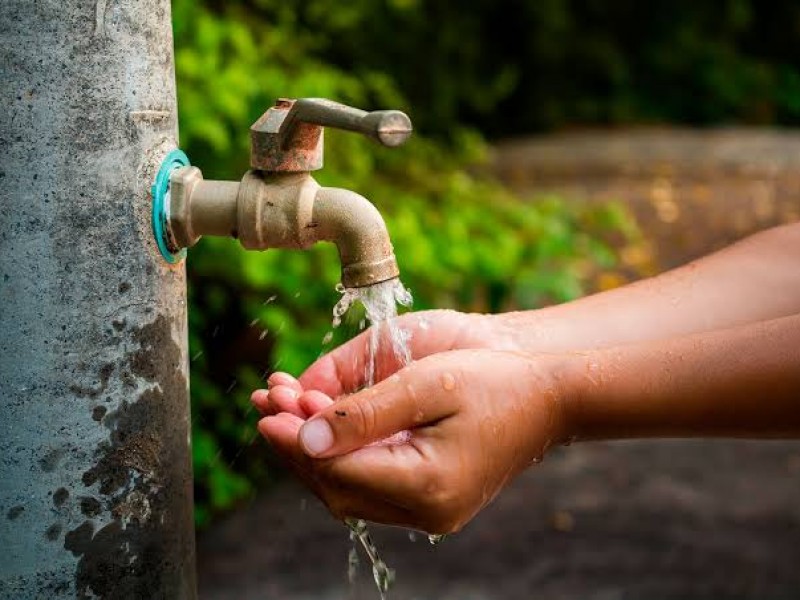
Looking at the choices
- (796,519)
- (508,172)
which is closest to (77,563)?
(796,519)

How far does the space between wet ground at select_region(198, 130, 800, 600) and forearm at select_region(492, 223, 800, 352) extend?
5.68 ft

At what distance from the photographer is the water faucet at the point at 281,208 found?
1.44 meters

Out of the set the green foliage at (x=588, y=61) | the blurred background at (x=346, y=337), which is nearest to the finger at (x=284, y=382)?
the blurred background at (x=346, y=337)

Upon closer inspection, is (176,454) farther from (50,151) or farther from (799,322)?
(799,322)

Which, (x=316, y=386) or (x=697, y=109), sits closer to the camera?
(x=316, y=386)

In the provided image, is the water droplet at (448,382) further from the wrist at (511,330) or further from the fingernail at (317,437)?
the wrist at (511,330)

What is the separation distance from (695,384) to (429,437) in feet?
1.21

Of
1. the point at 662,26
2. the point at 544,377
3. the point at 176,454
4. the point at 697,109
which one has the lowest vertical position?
the point at 697,109

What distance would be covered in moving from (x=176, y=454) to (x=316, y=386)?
1.24ft

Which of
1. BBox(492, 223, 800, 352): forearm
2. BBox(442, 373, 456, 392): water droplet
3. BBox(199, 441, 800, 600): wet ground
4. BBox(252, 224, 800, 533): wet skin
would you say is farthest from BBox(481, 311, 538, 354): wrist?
BBox(199, 441, 800, 600): wet ground

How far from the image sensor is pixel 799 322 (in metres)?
1.47

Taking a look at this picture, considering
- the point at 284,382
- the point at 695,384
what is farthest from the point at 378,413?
the point at 695,384

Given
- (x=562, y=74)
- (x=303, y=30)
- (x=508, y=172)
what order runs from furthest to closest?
(x=562, y=74), (x=508, y=172), (x=303, y=30)

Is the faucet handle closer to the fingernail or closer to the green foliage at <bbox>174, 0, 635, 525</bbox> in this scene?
the fingernail
